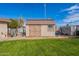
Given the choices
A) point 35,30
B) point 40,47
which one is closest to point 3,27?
point 35,30

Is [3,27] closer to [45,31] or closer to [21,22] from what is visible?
[21,22]

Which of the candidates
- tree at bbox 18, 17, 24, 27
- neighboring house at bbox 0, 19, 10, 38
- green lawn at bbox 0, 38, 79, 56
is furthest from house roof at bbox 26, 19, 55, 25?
neighboring house at bbox 0, 19, 10, 38

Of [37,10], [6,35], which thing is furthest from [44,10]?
[6,35]

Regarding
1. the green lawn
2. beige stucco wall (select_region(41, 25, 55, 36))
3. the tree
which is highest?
the tree

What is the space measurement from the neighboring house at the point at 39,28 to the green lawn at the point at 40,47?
0.13 metres

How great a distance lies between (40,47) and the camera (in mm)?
7059

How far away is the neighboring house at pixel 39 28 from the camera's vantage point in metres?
7.11

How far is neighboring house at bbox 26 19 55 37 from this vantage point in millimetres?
7109

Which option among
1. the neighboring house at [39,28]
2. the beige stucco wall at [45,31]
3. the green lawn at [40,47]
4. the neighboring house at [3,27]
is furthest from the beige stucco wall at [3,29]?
the beige stucco wall at [45,31]

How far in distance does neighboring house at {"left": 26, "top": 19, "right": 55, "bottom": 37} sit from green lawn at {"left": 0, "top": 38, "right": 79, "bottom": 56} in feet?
0.43

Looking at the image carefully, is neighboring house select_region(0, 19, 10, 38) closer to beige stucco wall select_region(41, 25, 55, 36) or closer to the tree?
the tree

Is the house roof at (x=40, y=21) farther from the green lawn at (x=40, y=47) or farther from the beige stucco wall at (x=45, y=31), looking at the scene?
the green lawn at (x=40, y=47)

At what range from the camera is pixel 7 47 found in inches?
278

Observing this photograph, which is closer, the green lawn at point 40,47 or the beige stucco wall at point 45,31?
the green lawn at point 40,47
